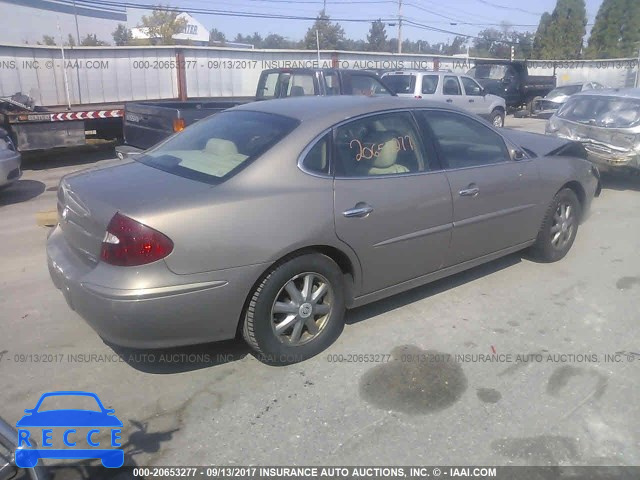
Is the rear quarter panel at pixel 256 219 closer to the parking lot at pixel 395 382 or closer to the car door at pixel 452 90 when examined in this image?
the parking lot at pixel 395 382

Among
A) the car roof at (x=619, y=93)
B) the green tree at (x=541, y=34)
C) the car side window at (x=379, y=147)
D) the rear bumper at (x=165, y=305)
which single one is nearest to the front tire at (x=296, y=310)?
the rear bumper at (x=165, y=305)

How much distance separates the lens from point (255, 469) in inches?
106

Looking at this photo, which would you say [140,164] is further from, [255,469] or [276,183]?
[255,469]

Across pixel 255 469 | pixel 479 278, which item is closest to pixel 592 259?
pixel 479 278

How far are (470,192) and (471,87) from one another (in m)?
13.3

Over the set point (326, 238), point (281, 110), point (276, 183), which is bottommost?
point (326, 238)

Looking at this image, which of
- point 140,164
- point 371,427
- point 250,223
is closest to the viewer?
point 371,427

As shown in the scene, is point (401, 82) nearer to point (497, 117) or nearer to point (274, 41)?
point (497, 117)

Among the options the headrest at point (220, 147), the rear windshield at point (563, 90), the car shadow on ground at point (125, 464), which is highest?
the headrest at point (220, 147)

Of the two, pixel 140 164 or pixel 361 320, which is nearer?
pixel 140 164

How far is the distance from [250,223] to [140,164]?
1205 millimetres

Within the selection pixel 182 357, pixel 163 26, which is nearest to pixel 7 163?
pixel 182 357

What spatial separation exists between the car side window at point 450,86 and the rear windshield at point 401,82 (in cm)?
107

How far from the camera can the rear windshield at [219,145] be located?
356 centimetres
